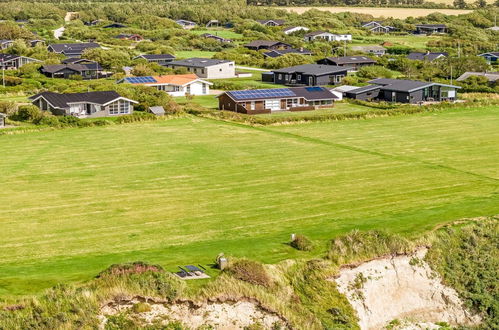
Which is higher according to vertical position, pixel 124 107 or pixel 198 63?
pixel 198 63

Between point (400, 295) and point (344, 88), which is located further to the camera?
point (344, 88)

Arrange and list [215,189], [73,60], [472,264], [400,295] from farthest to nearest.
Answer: [73,60]
[215,189]
[472,264]
[400,295]

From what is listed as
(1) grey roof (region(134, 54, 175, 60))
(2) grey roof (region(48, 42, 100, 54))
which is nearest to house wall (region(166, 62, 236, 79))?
(1) grey roof (region(134, 54, 175, 60))

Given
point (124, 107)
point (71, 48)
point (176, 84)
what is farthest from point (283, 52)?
point (124, 107)

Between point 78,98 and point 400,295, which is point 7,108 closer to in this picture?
point 78,98

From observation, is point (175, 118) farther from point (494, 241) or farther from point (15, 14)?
point (15, 14)

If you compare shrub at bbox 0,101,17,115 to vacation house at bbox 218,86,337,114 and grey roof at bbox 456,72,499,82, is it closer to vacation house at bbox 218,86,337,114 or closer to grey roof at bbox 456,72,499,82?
vacation house at bbox 218,86,337,114
